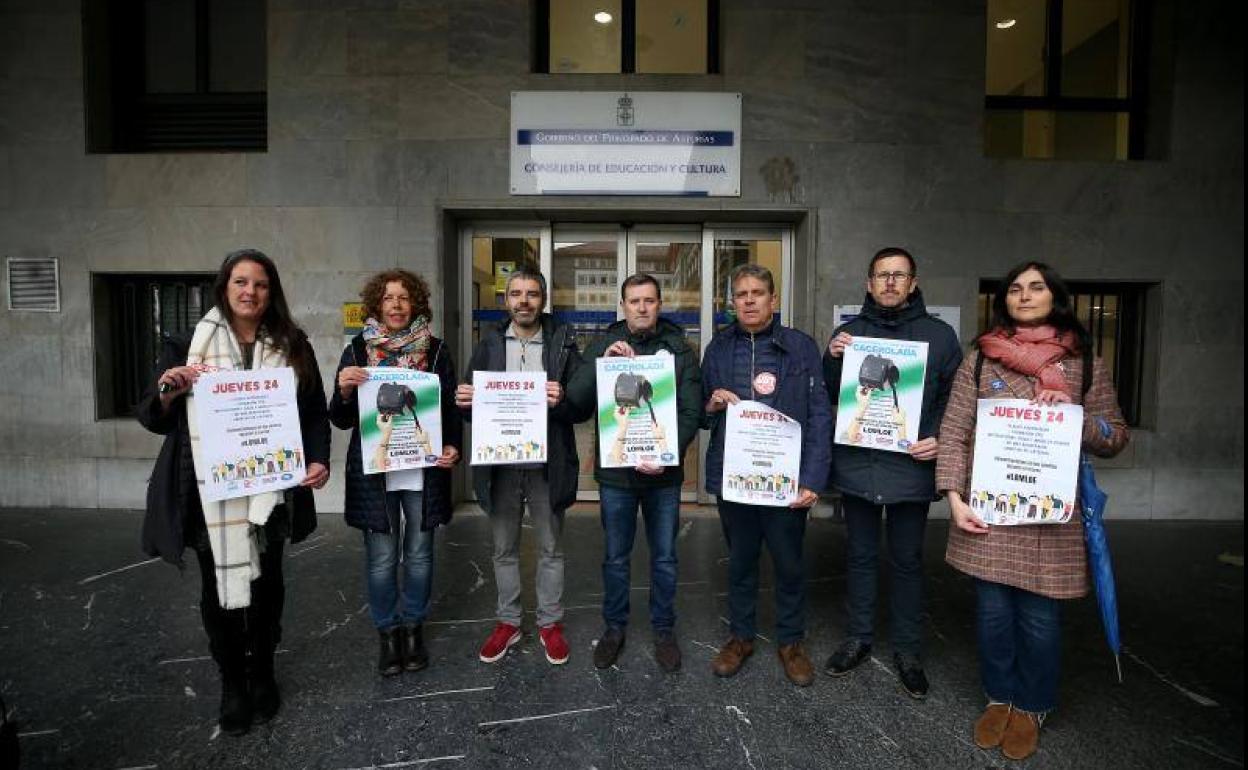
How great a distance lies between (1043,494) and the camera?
2.42 meters

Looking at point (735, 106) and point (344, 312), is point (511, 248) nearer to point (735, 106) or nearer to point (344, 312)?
point (344, 312)

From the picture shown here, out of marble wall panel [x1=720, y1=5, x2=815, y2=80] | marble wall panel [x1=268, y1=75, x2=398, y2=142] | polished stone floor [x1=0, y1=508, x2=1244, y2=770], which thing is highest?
marble wall panel [x1=720, y1=5, x2=815, y2=80]

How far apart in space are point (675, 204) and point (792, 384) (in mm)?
3273

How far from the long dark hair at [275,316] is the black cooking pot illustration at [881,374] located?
8.49 ft

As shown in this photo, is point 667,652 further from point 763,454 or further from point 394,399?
point 394,399

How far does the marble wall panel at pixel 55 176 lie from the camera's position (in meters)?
5.92

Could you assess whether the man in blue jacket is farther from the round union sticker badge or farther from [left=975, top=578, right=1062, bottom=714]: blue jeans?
[left=975, top=578, right=1062, bottom=714]: blue jeans

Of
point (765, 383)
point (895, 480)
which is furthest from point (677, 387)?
point (895, 480)

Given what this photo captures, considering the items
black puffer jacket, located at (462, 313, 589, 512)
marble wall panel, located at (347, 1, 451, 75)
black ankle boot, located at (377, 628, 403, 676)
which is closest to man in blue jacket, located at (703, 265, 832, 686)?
black puffer jacket, located at (462, 313, 589, 512)

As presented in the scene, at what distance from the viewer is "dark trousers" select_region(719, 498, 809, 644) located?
3.05 m

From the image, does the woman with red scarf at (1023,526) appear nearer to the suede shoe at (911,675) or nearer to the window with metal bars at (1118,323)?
the suede shoe at (911,675)

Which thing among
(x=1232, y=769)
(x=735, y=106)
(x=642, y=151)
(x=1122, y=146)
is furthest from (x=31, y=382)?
(x=1122, y=146)

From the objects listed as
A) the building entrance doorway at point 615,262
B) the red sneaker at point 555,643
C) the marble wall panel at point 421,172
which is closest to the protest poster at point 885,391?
the red sneaker at point 555,643

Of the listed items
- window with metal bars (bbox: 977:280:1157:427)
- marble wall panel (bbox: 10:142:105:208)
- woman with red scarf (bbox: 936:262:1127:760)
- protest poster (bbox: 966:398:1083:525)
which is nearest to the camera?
protest poster (bbox: 966:398:1083:525)
